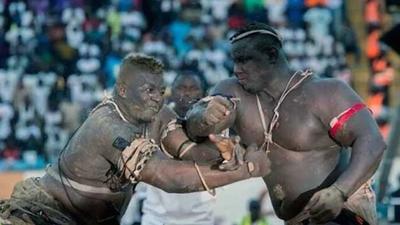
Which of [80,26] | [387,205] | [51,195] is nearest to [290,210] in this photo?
[51,195]

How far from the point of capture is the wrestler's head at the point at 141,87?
20.8 feet

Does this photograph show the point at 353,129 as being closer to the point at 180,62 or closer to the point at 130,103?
the point at 130,103

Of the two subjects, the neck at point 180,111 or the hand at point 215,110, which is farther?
the neck at point 180,111

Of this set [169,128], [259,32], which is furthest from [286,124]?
[169,128]

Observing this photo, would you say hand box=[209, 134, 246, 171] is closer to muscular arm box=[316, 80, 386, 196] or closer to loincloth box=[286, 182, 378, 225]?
muscular arm box=[316, 80, 386, 196]

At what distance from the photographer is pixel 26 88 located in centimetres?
1681

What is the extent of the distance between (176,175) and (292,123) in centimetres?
93

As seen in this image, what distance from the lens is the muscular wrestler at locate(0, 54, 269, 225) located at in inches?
238

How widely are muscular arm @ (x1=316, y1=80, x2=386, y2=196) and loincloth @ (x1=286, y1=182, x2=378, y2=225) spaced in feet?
0.87

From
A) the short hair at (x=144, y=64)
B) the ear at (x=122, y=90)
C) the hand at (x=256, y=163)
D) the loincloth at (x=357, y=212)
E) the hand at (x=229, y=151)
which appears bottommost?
the loincloth at (x=357, y=212)

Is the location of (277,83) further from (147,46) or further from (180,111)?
(147,46)

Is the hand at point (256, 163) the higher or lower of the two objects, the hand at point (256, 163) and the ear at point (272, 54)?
the lower

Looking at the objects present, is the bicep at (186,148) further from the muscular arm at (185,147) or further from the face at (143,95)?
the face at (143,95)

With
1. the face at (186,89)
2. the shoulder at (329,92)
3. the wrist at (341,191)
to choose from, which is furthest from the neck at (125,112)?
the face at (186,89)
